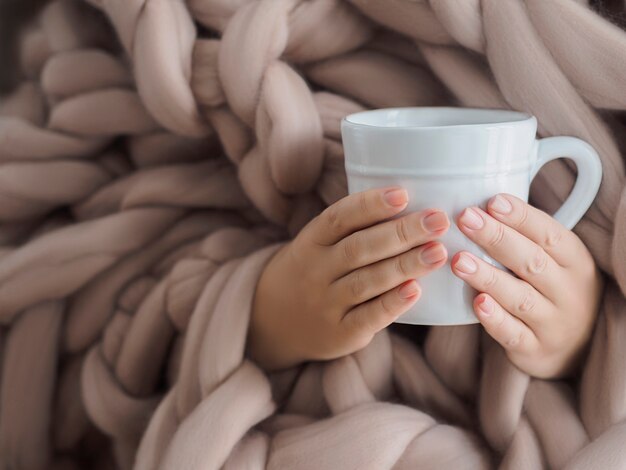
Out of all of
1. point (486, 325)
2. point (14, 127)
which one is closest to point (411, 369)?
point (486, 325)

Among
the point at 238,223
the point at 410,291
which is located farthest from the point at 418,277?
the point at 238,223

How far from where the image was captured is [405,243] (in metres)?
0.43

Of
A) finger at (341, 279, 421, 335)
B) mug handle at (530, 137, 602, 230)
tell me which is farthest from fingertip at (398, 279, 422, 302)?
mug handle at (530, 137, 602, 230)

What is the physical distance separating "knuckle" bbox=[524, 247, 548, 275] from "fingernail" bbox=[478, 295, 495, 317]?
3cm

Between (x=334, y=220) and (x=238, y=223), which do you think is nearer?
(x=334, y=220)

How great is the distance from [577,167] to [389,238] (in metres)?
0.14

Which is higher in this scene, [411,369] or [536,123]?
[536,123]

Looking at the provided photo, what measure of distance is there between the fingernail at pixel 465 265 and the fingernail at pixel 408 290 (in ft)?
0.09

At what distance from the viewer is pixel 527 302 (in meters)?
0.46

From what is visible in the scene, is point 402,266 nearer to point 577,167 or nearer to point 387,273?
point 387,273

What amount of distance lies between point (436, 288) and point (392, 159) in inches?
3.3

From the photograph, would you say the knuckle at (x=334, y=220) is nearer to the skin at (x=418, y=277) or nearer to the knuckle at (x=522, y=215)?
the skin at (x=418, y=277)

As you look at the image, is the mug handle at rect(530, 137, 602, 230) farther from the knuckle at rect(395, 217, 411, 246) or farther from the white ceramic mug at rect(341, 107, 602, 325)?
the knuckle at rect(395, 217, 411, 246)

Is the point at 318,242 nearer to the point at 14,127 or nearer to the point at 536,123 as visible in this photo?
the point at 536,123
